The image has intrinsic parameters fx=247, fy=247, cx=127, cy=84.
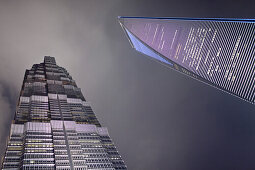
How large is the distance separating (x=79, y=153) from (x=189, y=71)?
10524 cm

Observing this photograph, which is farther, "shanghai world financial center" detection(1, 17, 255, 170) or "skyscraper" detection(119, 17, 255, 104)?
"shanghai world financial center" detection(1, 17, 255, 170)

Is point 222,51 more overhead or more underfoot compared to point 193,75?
more overhead

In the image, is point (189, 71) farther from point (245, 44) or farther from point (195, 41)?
point (245, 44)

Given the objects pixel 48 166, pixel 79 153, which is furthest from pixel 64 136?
pixel 48 166

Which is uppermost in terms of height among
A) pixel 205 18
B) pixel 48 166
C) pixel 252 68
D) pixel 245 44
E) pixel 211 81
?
pixel 205 18

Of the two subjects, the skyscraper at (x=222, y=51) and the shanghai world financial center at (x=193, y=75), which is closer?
the skyscraper at (x=222, y=51)

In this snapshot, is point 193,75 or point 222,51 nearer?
point 222,51

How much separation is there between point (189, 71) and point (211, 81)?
31.1 m

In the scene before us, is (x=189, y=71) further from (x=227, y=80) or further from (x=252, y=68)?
(x=252, y=68)

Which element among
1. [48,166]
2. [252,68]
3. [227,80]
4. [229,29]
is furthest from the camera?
[48,166]

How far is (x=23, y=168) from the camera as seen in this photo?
150 meters

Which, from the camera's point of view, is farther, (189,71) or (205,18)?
(189,71)

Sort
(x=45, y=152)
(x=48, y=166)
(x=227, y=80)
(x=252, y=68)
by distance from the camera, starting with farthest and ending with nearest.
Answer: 1. (x=45, y=152)
2. (x=48, y=166)
3. (x=227, y=80)
4. (x=252, y=68)

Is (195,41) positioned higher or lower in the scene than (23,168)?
higher
